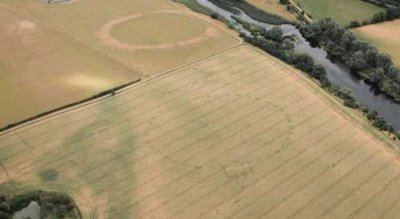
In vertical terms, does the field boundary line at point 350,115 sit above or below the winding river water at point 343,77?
above

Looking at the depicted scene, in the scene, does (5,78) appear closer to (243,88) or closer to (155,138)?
(155,138)

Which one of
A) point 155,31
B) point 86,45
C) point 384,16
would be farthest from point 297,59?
point 86,45

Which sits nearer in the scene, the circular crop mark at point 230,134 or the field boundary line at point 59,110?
the circular crop mark at point 230,134

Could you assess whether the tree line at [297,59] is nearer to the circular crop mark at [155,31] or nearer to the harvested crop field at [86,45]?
the harvested crop field at [86,45]

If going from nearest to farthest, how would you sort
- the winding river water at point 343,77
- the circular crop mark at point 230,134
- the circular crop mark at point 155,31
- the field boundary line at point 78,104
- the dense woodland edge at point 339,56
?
the circular crop mark at point 230,134 < the field boundary line at point 78,104 < the dense woodland edge at point 339,56 < the winding river water at point 343,77 < the circular crop mark at point 155,31

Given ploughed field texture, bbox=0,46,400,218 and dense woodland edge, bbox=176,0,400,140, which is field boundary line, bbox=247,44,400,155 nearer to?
ploughed field texture, bbox=0,46,400,218

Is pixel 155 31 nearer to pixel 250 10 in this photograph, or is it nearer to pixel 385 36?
pixel 250 10

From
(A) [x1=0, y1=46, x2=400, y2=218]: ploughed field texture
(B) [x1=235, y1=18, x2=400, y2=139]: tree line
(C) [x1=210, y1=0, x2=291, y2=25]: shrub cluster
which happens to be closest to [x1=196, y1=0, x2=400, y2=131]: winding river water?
(C) [x1=210, y1=0, x2=291, y2=25]: shrub cluster

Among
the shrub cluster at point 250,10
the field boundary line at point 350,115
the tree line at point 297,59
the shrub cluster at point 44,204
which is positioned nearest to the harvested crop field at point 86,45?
the tree line at point 297,59
